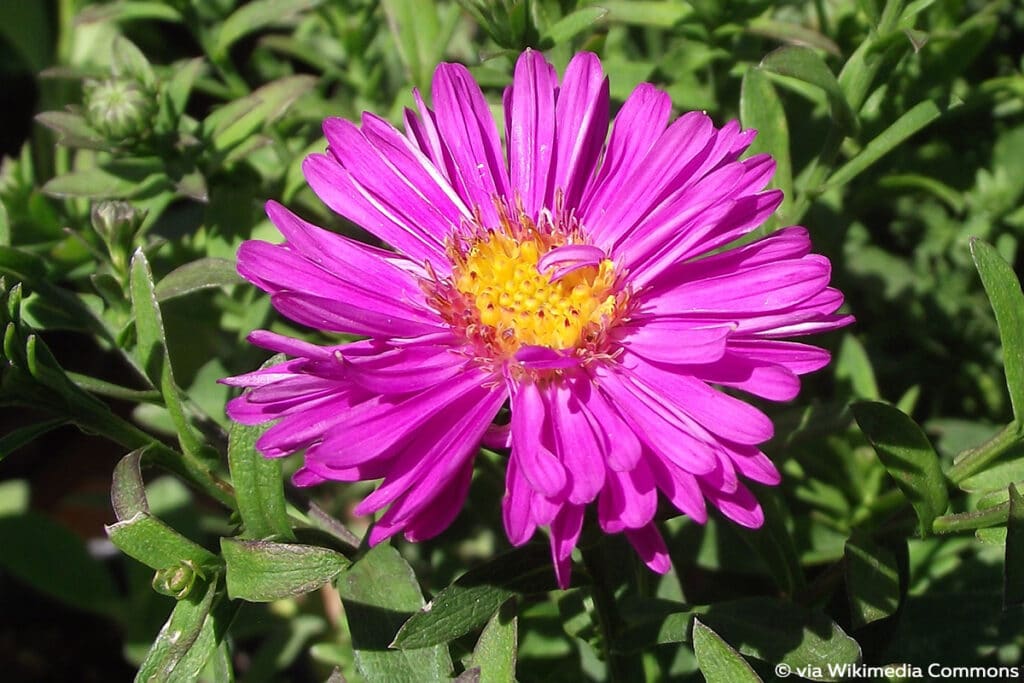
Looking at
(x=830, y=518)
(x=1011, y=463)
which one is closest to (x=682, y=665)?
(x=830, y=518)

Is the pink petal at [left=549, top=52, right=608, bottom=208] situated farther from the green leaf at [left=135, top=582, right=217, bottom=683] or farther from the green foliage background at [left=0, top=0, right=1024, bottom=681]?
the green leaf at [left=135, top=582, right=217, bottom=683]

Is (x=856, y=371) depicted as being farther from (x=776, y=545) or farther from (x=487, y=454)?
(x=487, y=454)

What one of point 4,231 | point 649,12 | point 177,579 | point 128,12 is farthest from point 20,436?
point 649,12

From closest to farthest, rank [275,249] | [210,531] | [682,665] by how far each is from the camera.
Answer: [275,249], [682,665], [210,531]

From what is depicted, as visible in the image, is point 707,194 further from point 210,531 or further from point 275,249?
point 210,531

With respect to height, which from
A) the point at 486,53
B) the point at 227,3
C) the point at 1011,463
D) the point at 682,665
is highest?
the point at 486,53
